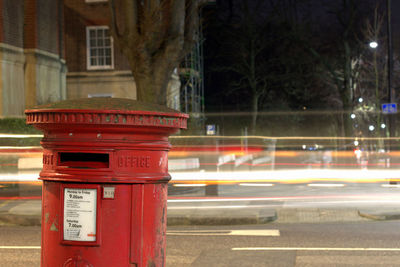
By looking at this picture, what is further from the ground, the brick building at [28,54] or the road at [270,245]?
the brick building at [28,54]

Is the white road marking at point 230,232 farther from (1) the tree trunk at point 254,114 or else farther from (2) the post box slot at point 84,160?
(1) the tree trunk at point 254,114

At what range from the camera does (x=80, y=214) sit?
10.8ft

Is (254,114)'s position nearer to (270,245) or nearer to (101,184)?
(270,245)

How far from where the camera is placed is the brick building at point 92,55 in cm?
3269

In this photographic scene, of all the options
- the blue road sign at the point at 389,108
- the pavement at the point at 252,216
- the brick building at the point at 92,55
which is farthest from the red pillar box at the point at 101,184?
the brick building at the point at 92,55

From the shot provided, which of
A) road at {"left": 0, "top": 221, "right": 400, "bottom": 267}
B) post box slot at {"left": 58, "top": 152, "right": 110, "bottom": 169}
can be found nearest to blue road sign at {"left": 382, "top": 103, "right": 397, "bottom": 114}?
road at {"left": 0, "top": 221, "right": 400, "bottom": 267}

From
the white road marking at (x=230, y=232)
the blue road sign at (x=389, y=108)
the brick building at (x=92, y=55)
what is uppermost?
the brick building at (x=92, y=55)

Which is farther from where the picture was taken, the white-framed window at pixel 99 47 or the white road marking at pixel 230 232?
the white-framed window at pixel 99 47

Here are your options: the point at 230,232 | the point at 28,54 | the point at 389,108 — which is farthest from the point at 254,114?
the point at 230,232

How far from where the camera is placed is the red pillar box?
10.7 feet

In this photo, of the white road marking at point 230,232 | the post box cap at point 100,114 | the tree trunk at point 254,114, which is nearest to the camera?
the post box cap at point 100,114

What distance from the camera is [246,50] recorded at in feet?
154

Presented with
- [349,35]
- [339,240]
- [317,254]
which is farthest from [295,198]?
→ [349,35]

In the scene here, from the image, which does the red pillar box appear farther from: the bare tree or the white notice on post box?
the bare tree
